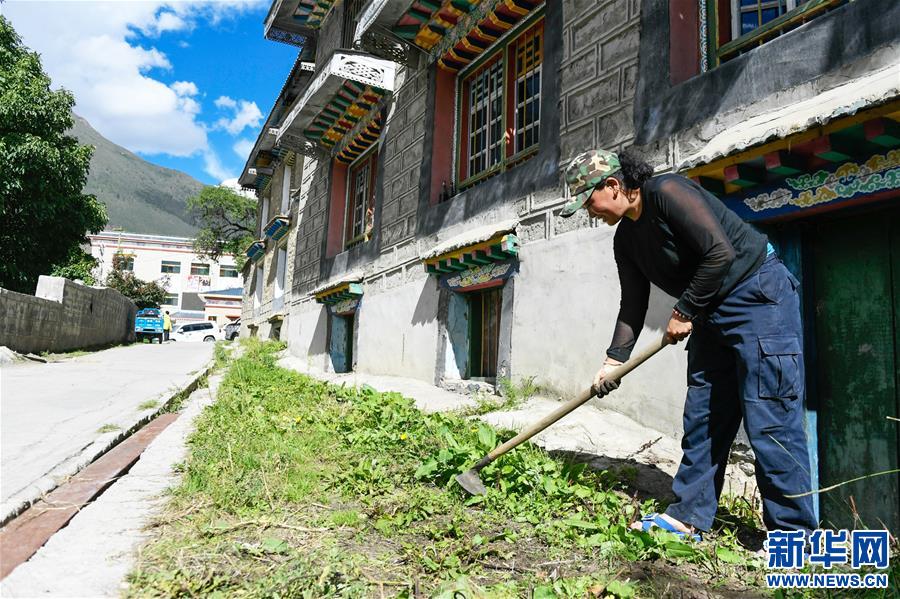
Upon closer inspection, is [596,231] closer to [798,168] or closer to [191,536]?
[798,168]

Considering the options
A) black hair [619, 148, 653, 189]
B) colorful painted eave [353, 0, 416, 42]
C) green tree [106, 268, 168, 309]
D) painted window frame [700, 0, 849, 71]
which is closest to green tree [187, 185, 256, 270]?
green tree [106, 268, 168, 309]

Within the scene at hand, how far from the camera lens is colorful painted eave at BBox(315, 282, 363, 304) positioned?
10.3 metres

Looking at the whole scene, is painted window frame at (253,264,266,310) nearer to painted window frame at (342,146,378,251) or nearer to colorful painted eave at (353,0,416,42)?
painted window frame at (342,146,378,251)

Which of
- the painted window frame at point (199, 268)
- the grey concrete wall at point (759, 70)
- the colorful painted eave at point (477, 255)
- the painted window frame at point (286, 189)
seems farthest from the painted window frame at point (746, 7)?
the painted window frame at point (199, 268)

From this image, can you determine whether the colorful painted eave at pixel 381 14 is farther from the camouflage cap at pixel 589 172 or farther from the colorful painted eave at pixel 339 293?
the camouflage cap at pixel 589 172

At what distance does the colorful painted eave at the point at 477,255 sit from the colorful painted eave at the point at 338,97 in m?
4.07

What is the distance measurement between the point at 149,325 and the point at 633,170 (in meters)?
31.2

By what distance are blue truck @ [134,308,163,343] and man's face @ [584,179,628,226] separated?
30.9 meters

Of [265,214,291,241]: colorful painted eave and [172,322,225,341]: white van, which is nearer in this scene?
[265,214,291,241]: colorful painted eave

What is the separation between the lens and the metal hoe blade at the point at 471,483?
10.6 ft

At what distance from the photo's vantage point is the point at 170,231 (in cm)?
19188

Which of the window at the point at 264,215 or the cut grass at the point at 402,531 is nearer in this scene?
the cut grass at the point at 402,531

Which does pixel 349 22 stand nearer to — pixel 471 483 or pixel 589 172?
pixel 589 172

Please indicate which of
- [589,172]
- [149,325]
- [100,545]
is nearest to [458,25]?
[589,172]
